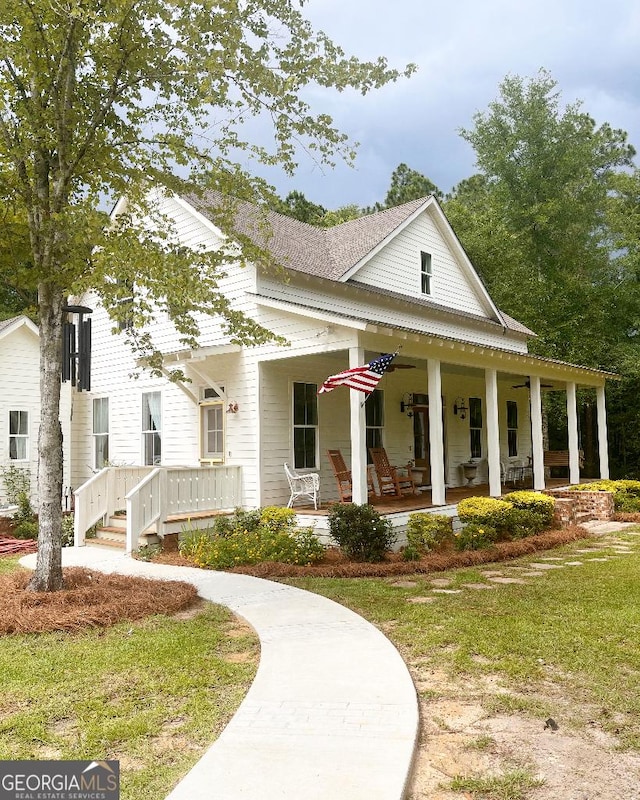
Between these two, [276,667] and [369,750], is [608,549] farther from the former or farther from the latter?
[369,750]

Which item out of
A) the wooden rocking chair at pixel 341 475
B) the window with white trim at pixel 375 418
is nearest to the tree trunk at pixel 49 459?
the wooden rocking chair at pixel 341 475

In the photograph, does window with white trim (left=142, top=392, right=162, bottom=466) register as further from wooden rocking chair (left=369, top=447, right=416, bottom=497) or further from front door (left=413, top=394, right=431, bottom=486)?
front door (left=413, top=394, right=431, bottom=486)

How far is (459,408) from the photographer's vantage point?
680 inches

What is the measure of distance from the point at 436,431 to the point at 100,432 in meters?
8.75

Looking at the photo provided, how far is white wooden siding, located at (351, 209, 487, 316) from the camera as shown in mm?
15648

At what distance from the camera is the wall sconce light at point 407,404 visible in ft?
50.5

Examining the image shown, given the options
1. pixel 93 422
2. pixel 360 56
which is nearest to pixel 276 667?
pixel 360 56

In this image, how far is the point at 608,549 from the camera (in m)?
11.0

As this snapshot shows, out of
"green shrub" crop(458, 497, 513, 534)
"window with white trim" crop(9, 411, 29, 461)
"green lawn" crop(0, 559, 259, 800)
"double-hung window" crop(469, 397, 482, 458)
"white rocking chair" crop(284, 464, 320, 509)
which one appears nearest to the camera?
"green lawn" crop(0, 559, 259, 800)

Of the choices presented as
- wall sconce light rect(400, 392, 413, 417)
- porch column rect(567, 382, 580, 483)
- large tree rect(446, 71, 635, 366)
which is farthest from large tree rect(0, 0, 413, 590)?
large tree rect(446, 71, 635, 366)

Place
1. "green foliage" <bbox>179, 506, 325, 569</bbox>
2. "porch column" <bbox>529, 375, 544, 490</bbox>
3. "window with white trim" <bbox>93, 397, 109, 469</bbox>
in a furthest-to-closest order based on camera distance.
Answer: "window with white trim" <bbox>93, 397, 109, 469</bbox> < "porch column" <bbox>529, 375, 544, 490</bbox> < "green foliage" <bbox>179, 506, 325, 569</bbox>

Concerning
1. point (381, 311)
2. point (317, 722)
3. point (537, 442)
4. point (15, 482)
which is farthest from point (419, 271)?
point (317, 722)

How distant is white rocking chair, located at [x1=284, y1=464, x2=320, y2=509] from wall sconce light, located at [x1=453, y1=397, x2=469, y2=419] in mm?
6210

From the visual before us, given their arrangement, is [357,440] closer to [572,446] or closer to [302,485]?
[302,485]
